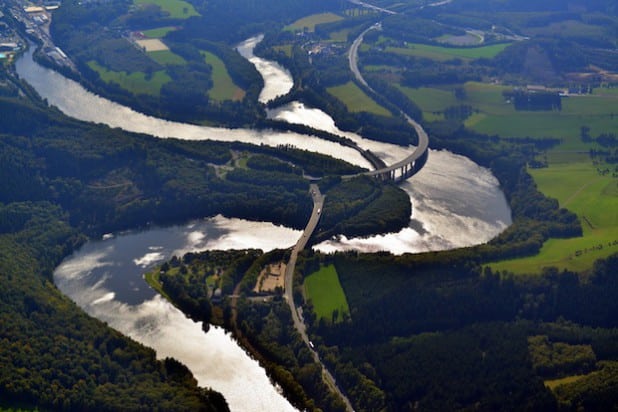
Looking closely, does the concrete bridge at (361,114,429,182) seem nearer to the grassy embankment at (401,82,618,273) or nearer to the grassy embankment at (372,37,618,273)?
the grassy embankment at (372,37,618,273)

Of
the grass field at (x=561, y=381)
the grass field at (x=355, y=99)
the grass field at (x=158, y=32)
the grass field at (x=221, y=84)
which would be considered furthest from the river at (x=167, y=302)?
the grass field at (x=158, y=32)

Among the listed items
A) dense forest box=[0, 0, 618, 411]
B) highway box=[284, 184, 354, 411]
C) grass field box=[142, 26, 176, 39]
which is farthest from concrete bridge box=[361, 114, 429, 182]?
grass field box=[142, 26, 176, 39]

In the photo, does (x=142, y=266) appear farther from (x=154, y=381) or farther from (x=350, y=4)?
(x=350, y=4)

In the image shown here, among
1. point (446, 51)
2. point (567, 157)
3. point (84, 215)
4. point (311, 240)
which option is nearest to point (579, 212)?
point (567, 157)

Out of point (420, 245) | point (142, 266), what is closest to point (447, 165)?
point (420, 245)

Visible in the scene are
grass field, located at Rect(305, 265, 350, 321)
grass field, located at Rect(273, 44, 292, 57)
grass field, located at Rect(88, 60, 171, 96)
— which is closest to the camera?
grass field, located at Rect(305, 265, 350, 321)

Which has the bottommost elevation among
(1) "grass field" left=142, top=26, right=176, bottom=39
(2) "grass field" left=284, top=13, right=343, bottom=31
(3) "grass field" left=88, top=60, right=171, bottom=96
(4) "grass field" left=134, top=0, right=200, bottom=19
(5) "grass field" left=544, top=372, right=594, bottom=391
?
(2) "grass field" left=284, top=13, right=343, bottom=31
